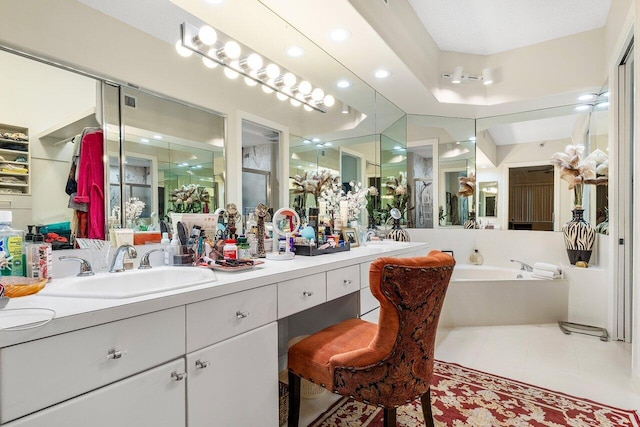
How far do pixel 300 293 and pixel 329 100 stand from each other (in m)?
1.74

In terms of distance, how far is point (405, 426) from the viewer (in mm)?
1688

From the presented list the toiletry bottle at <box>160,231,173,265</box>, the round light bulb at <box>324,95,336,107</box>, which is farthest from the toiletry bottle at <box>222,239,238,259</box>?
the round light bulb at <box>324,95,336,107</box>

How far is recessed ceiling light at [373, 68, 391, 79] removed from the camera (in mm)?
2645

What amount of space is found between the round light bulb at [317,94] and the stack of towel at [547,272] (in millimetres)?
2685

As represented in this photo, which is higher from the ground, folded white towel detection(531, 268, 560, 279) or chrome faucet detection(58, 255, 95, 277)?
chrome faucet detection(58, 255, 95, 277)

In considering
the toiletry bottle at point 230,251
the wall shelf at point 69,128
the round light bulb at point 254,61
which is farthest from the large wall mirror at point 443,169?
the wall shelf at point 69,128

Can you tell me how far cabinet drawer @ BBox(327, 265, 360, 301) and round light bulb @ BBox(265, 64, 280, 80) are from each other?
138 centimetres

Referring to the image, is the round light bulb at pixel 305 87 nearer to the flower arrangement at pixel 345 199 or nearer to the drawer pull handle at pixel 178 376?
the flower arrangement at pixel 345 199

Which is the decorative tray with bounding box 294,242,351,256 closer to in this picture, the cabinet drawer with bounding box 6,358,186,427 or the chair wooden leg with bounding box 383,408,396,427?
the chair wooden leg with bounding box 383,408,396,427

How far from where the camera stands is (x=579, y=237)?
10.3ft

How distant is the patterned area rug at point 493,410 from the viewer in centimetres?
171

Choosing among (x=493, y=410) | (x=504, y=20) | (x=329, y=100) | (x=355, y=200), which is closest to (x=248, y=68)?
(x=329, y=100)

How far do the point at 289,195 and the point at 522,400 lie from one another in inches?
74.9

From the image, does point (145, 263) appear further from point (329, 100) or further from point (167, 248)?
point (329, 100)
